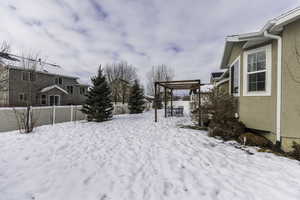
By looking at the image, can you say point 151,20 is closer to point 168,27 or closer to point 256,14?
point 168,27

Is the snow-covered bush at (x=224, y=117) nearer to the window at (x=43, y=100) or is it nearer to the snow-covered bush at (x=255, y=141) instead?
the snow-covered bush at (x=255, y=141)

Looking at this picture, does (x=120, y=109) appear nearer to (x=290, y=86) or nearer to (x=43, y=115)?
(x=43, y=115)

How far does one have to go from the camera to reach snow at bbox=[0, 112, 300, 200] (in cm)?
257

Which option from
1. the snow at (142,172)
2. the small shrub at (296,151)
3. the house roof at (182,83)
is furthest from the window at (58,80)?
the small shrub at (296,151)

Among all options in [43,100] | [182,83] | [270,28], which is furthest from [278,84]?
[43,100]

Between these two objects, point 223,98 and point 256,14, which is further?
point 256,14

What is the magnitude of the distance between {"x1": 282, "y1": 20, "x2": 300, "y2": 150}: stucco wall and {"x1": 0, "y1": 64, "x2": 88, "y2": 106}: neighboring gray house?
16.0m

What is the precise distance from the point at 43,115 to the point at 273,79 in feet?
41.6

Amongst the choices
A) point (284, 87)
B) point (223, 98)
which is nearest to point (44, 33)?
point (223, 98)

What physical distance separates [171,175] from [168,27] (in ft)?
36.9

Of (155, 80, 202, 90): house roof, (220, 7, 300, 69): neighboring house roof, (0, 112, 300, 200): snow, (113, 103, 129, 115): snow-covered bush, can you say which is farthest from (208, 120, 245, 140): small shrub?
(113, 103, 129, 115): snow-covered bush

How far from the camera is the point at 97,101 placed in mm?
10781

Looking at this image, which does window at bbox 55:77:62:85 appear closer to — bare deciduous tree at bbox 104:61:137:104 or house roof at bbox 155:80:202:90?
bare deciduous tree at bbox 104:61:137:104

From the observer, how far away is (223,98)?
7047 mm
